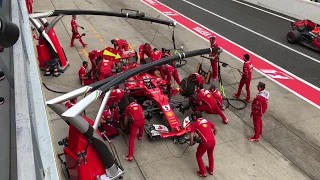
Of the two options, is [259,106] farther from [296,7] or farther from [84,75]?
[296,7]

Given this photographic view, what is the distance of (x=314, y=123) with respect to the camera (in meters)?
10.0

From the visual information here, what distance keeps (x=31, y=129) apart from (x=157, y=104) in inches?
250

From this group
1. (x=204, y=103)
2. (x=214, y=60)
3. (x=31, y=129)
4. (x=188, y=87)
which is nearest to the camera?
(x=31, y=129)

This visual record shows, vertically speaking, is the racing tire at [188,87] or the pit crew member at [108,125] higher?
the racing tire at [188,87]

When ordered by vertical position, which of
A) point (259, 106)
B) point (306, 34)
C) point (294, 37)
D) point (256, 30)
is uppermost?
point (306, 34)

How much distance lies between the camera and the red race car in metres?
8.62

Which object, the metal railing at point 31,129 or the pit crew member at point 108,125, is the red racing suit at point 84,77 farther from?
the metal railing at point 31,129

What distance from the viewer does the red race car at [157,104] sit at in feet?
28.3

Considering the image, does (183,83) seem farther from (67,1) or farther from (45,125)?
(67,1)

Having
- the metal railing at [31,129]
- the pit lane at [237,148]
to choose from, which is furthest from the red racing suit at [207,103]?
the metal railing at [31,129]

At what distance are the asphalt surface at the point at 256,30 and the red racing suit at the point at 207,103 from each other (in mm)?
5540

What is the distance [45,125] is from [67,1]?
68.0 ft

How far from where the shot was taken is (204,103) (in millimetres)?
9656

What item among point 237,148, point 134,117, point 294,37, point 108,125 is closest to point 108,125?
point 108,125
